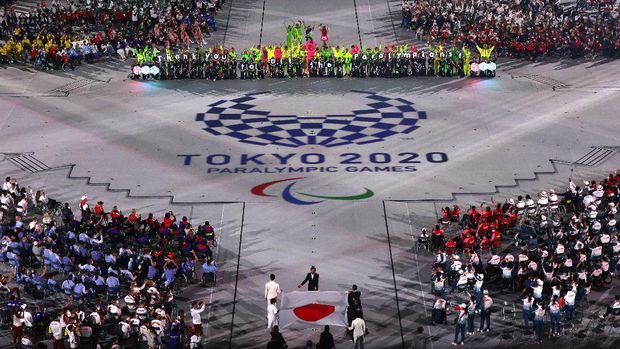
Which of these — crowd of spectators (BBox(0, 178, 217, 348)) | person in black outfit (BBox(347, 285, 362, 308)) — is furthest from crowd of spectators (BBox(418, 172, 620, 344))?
crowd of spectators (BBox(0, 178, 217, 348))

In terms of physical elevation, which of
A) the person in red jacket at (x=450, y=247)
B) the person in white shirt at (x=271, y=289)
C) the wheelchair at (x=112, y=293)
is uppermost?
the person in red jacket at (x=450, y=247)

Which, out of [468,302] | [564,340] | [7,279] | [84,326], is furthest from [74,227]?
[564,340]

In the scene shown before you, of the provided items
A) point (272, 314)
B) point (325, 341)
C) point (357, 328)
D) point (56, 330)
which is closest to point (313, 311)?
point (272, 314)

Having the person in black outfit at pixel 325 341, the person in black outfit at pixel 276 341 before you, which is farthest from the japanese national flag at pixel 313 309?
the person in black outfit at pixel 276 341

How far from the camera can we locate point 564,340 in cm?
4266

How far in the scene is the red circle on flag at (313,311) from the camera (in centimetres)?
4219

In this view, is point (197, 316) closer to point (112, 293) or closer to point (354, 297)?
point (112, 293)

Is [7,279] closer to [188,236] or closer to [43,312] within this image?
[43,312]

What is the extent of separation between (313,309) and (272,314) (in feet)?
5.07

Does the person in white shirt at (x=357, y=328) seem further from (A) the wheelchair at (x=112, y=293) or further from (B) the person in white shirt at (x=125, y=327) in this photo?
(A) the wheelchair at (x=112, y=293)

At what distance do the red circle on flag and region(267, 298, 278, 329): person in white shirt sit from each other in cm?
76

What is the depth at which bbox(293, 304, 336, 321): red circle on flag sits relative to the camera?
138 feet

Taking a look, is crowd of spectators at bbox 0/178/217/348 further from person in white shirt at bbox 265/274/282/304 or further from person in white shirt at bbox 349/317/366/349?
person in white shirt at bbox 349/317/366/349

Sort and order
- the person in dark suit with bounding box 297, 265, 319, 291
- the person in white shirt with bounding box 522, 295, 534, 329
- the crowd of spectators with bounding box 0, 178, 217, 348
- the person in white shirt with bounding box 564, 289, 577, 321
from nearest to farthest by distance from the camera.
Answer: the crowd of spectators with bounding box 0, 178, 217, 348, the person in white shirt with bounding box 522, 295, 534, 329, the person in white shirt with bounding box 564, 289, 577, 321, the person in dark suit with bounding box 297, 265, 319, 291
